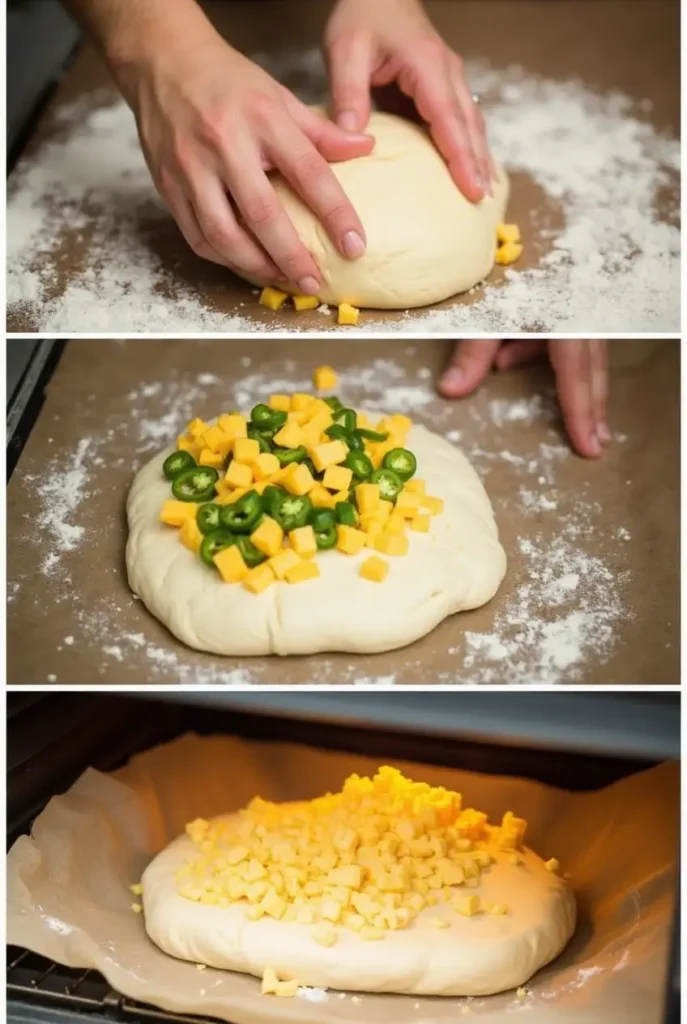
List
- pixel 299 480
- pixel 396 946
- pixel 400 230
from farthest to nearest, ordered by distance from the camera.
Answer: pixel 400 230, pixel 299 480, pixel 396 946

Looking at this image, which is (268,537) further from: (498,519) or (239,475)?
(498,519)

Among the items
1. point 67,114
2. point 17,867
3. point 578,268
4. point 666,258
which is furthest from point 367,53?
point 17,867

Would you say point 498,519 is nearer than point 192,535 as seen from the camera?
No

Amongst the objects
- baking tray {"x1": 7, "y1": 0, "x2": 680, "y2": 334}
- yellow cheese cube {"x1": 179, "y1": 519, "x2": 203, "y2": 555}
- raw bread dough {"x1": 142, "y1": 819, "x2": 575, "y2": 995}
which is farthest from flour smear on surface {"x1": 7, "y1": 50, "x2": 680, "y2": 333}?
raw bread dough {"x1": 142, "y1": 819, "x2": 575, "y2": 995}

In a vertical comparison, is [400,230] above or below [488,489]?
above

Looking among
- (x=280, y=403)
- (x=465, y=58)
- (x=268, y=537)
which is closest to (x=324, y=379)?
(x=280, y=403)

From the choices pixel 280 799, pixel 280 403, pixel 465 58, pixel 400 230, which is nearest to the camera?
pixel 400 230

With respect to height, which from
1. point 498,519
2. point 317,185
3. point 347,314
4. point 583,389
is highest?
point 317,185

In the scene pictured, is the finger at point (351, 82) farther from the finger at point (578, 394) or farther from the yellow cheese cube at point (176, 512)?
the yellow cheese cube at point (176, 512)
